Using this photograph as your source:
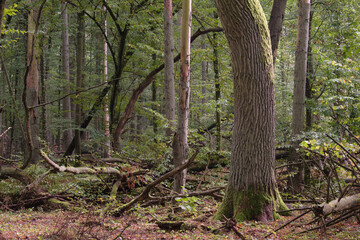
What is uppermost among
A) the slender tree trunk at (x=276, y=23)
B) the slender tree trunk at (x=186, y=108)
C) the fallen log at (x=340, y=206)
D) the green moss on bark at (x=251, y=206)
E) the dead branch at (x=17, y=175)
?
the slender tree trunk at (x=276, y=23)

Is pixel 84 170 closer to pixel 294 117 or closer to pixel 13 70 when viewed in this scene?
pixel 294 117

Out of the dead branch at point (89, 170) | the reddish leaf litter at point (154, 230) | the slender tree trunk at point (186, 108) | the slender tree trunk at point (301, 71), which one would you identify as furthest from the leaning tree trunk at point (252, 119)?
the slender tree trunk at point (301, 71)

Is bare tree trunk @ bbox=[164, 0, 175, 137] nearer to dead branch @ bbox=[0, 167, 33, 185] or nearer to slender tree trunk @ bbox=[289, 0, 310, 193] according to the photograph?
slender tree trunk @ bbox=[289, 0, 310, 193]

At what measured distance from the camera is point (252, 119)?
518 cm

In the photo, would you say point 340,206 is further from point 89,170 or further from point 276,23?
point 276,23

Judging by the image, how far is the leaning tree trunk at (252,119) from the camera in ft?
16.6

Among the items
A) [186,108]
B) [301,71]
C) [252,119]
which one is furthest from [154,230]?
[301,71]

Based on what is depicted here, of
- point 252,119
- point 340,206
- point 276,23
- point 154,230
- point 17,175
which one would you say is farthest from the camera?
point 17,175

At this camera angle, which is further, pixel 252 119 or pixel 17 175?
pixel 17 175

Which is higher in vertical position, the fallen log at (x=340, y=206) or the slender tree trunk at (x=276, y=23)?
the slender tree trunk at (x=276, y=23)

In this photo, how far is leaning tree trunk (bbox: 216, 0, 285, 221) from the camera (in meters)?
5.07

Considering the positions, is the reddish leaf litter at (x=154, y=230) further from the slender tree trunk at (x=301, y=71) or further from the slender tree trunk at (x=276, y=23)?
the slender tree trunk at (x=301, y=71)

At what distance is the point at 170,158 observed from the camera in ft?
31.8

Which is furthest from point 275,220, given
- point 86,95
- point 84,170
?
point 86,95
